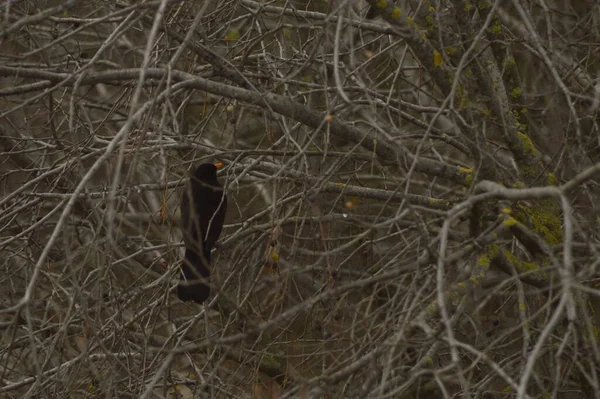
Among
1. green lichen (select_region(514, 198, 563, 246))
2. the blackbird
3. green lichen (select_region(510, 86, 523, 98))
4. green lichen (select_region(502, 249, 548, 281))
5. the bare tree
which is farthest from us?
green lichen (select_region(510, 86, 523, 98))

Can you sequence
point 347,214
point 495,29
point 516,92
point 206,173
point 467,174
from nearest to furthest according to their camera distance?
Answer: point 347,214, point 467,174, point 495,29, point 516,92, point 206,173

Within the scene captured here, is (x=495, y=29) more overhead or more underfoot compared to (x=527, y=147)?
more overhead

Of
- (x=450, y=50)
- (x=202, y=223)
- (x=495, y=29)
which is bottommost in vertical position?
(x=202, y=223)

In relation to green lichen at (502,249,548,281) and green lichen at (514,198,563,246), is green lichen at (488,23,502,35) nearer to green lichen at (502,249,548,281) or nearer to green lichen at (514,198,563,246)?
green lichen at (514,198,563,246)

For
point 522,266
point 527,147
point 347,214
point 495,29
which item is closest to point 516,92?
point 495,29

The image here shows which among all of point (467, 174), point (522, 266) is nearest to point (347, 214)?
point (467, 174)

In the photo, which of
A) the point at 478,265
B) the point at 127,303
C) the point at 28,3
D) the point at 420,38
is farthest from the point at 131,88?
the point at 478,265

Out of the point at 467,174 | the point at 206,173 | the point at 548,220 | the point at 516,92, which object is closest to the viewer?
the point at 467,174

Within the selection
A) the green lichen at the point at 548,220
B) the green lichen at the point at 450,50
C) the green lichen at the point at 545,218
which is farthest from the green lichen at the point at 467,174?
the green lichen at the point at 450,50

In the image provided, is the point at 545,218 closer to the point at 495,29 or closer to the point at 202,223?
the point at 495,29

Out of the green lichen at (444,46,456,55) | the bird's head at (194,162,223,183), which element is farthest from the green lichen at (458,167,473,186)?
the bird's head at (194,162,223,183)

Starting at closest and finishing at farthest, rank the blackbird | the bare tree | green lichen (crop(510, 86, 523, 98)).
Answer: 1. the bare tree
2. the blackbird
3. green lichen (crop(510, 86, 523, 98))

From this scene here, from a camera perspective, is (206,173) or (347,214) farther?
(206,173)

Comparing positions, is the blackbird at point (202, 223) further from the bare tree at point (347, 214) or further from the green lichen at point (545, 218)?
the green lichen at point (545, 218)
